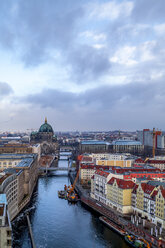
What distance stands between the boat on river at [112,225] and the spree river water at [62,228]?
0.51 metres

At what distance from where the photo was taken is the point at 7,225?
1823 cm

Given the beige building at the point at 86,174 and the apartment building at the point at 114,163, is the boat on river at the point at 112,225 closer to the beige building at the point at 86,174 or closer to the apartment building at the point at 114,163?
the beige building at the point at 86,174

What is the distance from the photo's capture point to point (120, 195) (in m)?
38.9

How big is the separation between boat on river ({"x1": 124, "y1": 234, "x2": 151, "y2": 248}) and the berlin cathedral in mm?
99607

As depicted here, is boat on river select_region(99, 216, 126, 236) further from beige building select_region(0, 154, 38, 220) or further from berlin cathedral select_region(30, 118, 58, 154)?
berlin cathedral select_region(30, 118, 58, 154)

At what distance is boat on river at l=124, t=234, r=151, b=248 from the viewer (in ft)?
91.7

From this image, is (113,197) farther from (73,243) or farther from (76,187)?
(76,187)

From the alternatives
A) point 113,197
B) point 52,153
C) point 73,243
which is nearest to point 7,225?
point 73,243

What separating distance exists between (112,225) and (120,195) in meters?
5.60

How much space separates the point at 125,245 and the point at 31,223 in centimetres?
1263

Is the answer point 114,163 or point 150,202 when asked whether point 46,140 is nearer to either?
point 114,163

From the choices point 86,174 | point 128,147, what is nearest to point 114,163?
point 86,174

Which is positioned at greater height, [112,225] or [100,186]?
[100,186]

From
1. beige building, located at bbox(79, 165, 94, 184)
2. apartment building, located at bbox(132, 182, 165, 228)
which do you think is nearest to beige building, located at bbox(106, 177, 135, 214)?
apartment building, located at bbox(132, 182, 165, 228)
